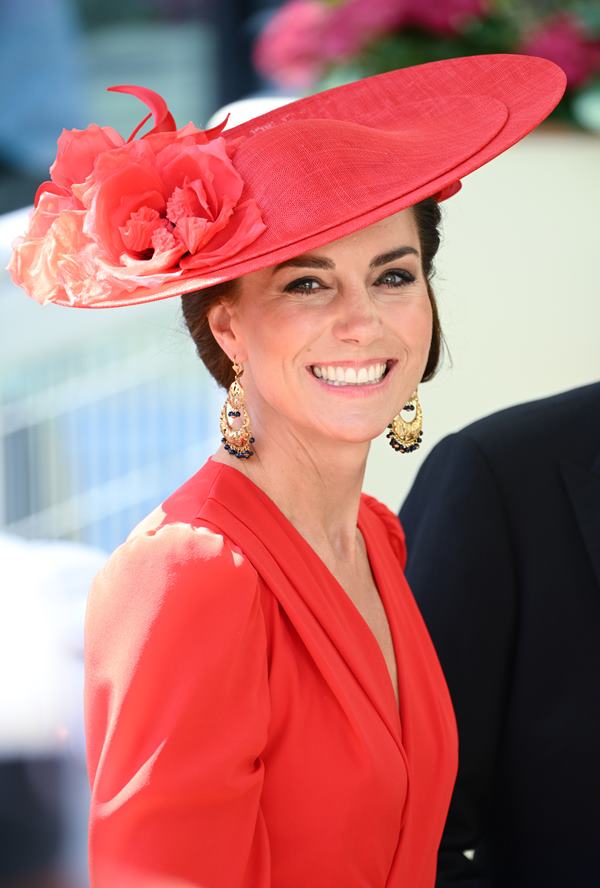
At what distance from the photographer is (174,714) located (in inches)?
49.5

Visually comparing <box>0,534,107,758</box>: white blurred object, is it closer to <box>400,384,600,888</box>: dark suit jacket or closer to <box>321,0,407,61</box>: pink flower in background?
<box>400,384,600,888</box>: dark suit jacket

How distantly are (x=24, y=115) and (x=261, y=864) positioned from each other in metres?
4.71

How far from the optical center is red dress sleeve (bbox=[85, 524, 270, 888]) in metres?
1.26

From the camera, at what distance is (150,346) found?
502 cm

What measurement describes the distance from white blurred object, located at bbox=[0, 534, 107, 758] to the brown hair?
0.67 m

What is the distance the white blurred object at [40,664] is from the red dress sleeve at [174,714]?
2.34 feet

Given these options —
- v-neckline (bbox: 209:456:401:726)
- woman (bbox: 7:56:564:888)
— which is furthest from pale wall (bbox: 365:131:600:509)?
woman (bbox: 7:56:564:888)

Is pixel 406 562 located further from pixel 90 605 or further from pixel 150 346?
pixel 150 346

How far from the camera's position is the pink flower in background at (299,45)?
3.84 m

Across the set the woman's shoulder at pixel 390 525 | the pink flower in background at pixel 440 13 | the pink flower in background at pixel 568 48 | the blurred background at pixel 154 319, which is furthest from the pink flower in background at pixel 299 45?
the woman's shoulder at pixel 390 525

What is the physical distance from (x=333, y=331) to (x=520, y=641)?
598mm

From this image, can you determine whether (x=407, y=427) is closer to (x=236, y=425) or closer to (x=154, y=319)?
(x=236, y=425)

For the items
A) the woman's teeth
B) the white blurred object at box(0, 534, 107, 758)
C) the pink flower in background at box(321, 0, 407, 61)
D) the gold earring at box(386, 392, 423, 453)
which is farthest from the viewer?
the pink flower in background at box(321, 0, 407, 61)

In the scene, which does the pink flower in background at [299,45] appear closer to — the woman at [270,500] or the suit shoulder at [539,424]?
the suit shoulder at [539,424]
